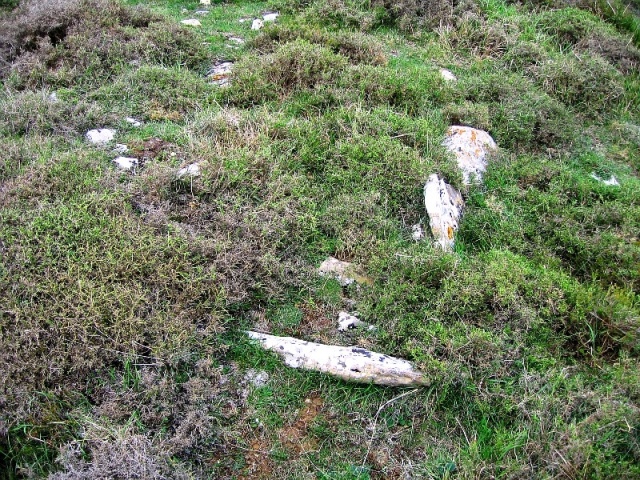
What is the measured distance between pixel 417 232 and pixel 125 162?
303cm

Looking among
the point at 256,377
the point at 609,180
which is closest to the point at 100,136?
the point at 256,377

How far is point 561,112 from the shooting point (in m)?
6.55

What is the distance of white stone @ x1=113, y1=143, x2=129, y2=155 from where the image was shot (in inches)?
219

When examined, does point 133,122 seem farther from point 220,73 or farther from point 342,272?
point 342,272

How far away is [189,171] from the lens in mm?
5102

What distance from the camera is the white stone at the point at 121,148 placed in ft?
18.2

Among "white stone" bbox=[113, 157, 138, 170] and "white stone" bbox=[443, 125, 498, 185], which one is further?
"white stone" bbox=[443, 125, 498, 185]

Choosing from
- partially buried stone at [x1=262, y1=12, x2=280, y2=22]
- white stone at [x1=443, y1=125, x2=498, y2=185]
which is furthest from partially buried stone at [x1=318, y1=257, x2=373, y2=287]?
→ partially buried stone at [x1=262, y1=12, x2=280, y2=22]

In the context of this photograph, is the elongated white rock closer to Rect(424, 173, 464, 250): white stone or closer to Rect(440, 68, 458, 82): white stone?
Rect(424, 173, 464, 250): white stone

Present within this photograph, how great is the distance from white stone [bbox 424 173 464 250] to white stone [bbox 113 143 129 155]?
317 cm

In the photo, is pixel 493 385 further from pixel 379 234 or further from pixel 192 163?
pixel 192 163

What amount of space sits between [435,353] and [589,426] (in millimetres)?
1075

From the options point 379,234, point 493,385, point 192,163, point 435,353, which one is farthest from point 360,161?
point 493,385

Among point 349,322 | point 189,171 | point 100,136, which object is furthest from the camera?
point 100,136
